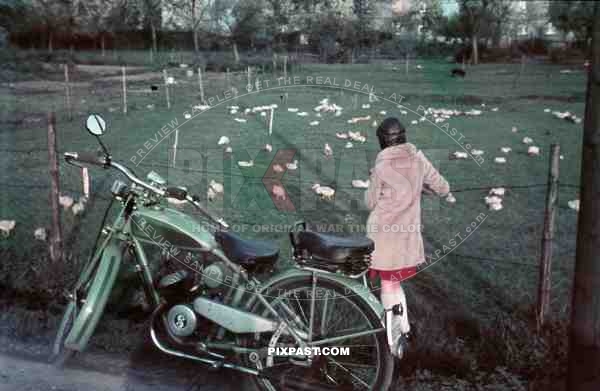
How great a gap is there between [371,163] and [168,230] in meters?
4.03

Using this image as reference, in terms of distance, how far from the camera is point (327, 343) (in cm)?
312

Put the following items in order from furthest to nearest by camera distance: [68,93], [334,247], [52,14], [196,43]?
[68,93], [52,14], [196,43], [334,247]

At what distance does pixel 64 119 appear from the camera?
720 cm

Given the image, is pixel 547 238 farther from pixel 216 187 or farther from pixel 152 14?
pixel 152 14

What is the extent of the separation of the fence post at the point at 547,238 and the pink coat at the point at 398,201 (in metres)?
0.82

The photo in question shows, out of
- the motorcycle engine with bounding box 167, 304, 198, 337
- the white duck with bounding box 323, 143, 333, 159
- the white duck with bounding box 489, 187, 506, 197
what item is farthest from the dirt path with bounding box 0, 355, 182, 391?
the white duck with bounding box 489, 187, 506, 197

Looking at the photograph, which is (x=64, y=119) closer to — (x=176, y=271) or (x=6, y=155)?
(x=6, y=155)

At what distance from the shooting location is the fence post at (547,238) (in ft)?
12.0

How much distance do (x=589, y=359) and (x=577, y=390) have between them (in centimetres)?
15

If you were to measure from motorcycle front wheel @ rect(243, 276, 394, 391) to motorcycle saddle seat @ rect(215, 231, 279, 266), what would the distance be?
156mm

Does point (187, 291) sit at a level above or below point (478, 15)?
below

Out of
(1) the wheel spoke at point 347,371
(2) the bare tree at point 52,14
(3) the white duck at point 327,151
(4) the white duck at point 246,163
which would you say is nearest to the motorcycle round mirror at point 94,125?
(1) the wheel spoke at point 347,371

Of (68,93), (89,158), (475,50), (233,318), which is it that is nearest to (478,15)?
(475,50)

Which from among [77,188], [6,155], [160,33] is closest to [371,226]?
[160,33]
